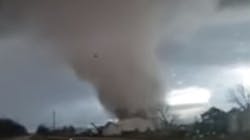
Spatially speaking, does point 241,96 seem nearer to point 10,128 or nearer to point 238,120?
point 238,120

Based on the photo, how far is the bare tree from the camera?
1395 millimetres

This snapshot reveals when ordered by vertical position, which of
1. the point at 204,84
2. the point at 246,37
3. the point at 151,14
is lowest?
the point at 204,84

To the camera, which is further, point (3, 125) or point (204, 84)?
point (3, 125)

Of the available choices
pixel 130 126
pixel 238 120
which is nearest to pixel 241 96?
pixel 238 120

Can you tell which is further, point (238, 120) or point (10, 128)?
point (10, 128)

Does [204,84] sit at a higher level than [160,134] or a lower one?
higher

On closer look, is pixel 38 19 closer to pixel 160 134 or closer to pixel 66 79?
pixel 66 79

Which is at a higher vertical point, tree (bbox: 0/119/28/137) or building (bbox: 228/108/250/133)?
tree (bbox: 0/119/28/137)

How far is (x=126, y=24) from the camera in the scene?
150cm

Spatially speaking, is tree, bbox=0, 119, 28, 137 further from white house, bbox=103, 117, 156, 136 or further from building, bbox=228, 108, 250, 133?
building, bbox=228, 108, 250, 133

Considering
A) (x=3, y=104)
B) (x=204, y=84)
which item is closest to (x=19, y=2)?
(x=3, y=104)

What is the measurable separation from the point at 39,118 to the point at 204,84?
634mm

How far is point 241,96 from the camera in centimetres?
142

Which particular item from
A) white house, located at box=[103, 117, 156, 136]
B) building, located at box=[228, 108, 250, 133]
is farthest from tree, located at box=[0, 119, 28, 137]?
building, located at box=[228, 108, 250, 133]
